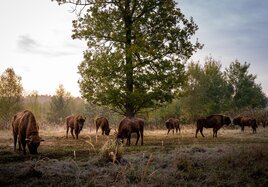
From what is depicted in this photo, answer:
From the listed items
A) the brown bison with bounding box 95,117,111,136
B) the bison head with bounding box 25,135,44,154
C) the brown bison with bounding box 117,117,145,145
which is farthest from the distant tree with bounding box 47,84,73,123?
the bison head with bounding box 25,135,44,154

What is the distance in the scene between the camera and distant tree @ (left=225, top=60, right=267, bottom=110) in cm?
5956

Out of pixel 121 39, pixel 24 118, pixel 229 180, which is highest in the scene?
pixel 121 39

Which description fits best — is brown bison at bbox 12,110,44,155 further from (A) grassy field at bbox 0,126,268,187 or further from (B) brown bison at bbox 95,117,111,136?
(B) brown bison at bbox 95,117,111,136

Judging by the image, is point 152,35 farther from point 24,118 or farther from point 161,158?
point 161,158

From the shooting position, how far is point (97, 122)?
99.3ft

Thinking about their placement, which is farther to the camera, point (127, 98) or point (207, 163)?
point (127, 98)

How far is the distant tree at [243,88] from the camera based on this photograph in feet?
195

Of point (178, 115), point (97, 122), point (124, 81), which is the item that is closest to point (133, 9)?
point (124, 81)

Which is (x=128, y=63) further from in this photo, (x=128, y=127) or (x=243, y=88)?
(x=243, y=88)

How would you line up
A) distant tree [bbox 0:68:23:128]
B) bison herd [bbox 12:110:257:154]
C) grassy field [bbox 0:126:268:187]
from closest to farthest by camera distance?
grassy field [bbox 0:126:268:187] < bison herd [bbox 12:110:257:154] < distant tree [bbox 0:68:23:128]

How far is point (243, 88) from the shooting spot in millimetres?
60219

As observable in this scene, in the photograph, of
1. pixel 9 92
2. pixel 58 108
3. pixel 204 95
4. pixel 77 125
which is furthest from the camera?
pixel 58 108

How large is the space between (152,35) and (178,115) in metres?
34.7

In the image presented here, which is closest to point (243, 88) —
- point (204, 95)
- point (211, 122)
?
point (204, 95)
